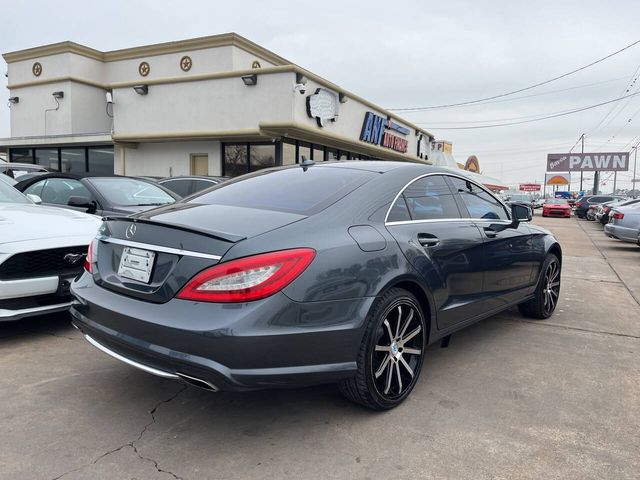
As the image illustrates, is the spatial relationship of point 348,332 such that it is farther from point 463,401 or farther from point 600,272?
point 600,272

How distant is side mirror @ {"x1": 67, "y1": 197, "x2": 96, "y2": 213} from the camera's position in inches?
234

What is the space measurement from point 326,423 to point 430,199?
1.73 meters

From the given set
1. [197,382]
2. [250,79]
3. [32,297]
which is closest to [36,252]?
[32,297]

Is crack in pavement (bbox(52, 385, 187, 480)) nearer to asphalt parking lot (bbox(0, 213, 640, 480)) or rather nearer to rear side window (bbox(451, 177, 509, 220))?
asphalt parking lot (bbox(0, 213, 640, 480))

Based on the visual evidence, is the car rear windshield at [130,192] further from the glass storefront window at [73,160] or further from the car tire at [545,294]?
the glass storefront window at [73,160]

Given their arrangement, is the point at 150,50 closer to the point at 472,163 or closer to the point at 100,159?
the point at 100,159

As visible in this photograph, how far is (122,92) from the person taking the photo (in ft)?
56.7

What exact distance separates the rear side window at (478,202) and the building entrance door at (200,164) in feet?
44.4

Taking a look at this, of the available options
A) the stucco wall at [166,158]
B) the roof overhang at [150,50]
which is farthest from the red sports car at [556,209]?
the stucco wall at [166,158]

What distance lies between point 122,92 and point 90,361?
15679mm

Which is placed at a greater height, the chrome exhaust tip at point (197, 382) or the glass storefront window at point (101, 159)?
the glass storefront window at point (101, 159)

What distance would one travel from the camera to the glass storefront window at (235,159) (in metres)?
16.6

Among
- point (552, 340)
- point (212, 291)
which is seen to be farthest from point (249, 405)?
point (552, 340)

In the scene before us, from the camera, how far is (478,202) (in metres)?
4.29
